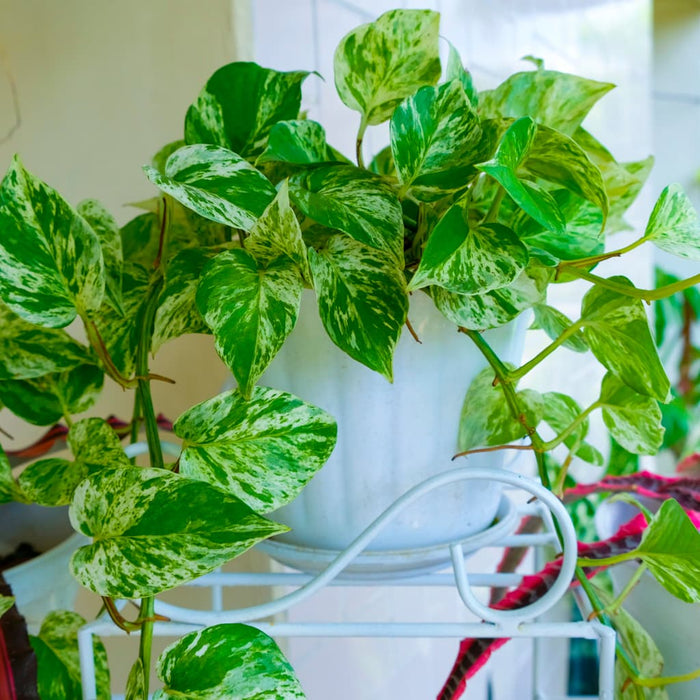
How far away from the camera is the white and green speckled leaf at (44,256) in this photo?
0.30 meters

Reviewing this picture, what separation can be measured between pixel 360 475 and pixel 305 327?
9 centimetres

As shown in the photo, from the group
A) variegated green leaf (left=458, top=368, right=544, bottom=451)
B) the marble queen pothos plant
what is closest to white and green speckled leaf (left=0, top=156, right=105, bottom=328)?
the marble queen pothos plant

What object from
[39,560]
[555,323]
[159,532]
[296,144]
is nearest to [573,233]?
[555,323]

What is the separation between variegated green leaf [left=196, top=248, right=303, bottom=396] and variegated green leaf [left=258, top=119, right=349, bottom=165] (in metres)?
0.05

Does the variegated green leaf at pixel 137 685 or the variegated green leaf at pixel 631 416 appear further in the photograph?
the variegated green leaf at pixel 631 416

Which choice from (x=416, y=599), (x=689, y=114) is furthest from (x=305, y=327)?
(x=689, y=114)

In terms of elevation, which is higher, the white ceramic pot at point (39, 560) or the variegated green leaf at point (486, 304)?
the variegated green leaf at point (486, 304)

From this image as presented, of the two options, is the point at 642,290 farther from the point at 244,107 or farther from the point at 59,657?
the point at 59,657

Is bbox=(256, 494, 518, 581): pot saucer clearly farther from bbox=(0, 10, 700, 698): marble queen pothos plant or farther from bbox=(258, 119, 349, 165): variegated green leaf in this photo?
bbox=(258, 119, 349, 165): variegated green leaf

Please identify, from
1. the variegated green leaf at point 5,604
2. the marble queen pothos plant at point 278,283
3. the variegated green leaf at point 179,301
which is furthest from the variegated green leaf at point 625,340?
the variegated green leaf at point 5,604

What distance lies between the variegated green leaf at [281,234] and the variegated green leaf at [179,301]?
4 cm

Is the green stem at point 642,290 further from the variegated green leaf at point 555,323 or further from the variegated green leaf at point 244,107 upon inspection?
the variegated green leaf at point 244,107

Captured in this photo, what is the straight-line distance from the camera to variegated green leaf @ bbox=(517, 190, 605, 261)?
1.28 ft

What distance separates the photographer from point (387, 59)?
0.38m
